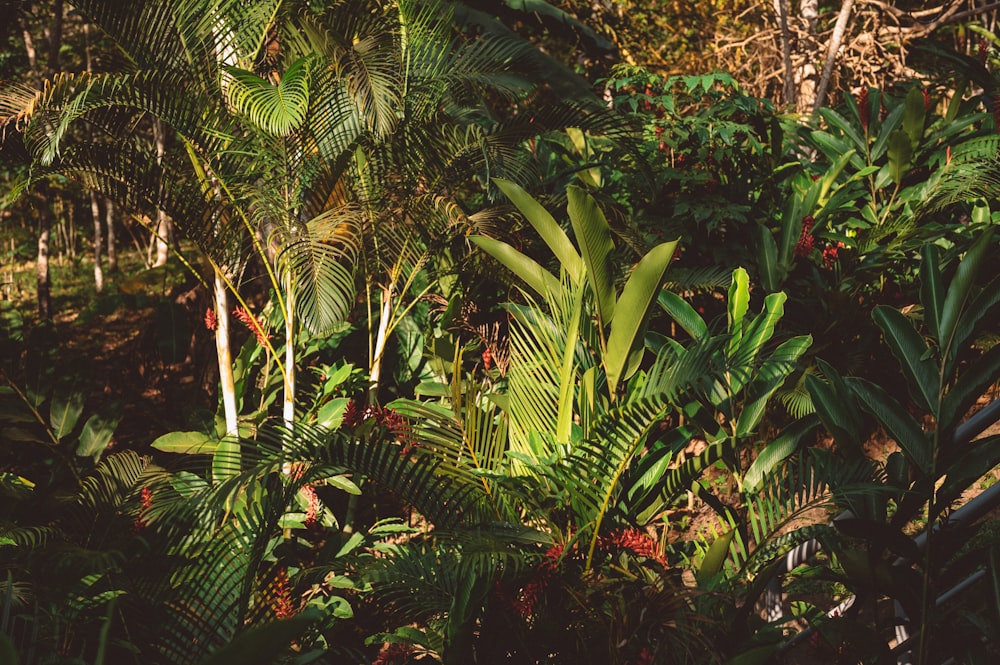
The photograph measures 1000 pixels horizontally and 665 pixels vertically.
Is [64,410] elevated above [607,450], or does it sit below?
above

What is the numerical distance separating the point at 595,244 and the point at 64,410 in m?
3.19

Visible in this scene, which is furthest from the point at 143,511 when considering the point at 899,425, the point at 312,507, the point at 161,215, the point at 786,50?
the point at 786,50

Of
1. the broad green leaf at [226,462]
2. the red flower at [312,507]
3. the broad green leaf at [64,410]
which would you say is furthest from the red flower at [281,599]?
the broad green leaf at [64,410]

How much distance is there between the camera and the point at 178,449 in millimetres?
4324

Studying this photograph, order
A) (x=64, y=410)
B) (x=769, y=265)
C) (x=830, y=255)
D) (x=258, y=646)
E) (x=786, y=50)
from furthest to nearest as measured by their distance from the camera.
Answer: (x=786, y=50)
(x=830, y=255)
(x=64, y=410)
(x=769, y=265)
(x=258, y=646)

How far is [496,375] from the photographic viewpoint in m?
4.17

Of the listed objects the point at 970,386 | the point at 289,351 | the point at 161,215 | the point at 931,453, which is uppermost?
the point at 161,215

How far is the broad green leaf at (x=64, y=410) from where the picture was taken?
432cm

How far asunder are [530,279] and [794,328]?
170 centimetres

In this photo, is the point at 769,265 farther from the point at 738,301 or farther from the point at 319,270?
the point at 319,270

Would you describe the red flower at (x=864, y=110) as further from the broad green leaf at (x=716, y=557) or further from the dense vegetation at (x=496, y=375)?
the broad green leaf at (x=716, y=557)

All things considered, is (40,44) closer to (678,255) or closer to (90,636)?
(678,255)

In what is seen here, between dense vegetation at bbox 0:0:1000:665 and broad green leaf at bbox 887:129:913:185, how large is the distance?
0.03m

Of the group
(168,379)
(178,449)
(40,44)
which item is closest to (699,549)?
(178,449)
